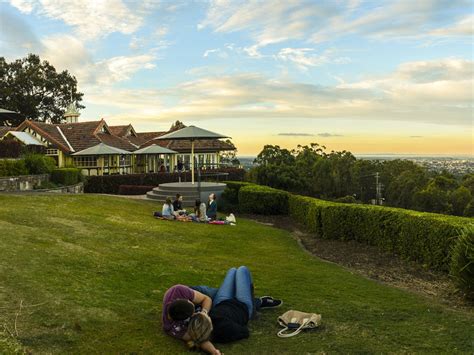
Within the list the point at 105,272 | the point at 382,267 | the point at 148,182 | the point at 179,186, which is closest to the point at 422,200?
the point at 148,182

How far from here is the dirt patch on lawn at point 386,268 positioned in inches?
319

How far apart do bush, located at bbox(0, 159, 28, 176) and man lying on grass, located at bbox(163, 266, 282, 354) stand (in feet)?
59.0

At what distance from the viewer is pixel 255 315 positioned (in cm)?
610

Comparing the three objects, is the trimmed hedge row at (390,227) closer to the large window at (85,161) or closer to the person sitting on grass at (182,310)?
the person sitting on grass at (182,310)

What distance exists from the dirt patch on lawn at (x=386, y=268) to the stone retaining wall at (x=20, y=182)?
13353 millimetres

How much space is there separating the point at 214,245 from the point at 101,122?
31343 mm

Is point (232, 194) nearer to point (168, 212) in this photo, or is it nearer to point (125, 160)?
point (168, 212)

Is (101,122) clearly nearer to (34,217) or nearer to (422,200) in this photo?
(34,217)

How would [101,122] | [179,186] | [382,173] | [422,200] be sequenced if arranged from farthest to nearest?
[382,173] → [422,200] → [101,122] → [179,186]

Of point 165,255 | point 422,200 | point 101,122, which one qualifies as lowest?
point 422,200

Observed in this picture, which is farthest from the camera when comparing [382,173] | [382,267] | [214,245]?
[382,173]

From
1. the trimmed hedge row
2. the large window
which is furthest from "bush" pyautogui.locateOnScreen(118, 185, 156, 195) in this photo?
the trimmed hedge row

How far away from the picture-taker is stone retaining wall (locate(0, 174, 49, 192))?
1977 cm

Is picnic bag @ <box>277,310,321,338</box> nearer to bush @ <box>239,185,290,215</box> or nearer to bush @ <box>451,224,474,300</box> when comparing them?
bush @ <box>451,224,474,300</box>
